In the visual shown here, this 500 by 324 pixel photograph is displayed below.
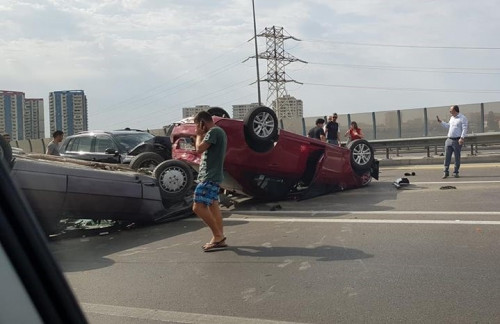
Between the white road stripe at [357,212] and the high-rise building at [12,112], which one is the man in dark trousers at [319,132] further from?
the high-rise building at [12,112]

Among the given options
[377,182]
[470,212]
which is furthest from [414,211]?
[377,182]

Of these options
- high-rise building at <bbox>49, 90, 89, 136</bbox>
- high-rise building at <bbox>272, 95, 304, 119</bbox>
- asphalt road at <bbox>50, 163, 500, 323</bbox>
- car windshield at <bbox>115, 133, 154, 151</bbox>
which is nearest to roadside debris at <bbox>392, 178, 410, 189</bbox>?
asphalt road at <bbox>50, 163, 500, 323</bbox>

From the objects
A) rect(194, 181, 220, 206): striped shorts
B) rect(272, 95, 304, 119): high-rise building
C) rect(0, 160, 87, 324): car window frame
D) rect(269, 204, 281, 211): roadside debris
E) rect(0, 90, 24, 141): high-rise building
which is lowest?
rect(269, 204, 281, 211): roadside debris

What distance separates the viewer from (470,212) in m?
7.63

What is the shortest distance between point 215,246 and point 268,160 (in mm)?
3144

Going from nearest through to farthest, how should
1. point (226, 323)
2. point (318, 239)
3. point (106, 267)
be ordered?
point (226, 323) < point (106, 267) < point (318, 239)

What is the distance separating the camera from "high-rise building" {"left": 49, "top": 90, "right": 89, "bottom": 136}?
15305mm

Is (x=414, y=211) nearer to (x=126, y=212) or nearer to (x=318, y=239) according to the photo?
(x=318, y=239)

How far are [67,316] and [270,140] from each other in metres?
7.43

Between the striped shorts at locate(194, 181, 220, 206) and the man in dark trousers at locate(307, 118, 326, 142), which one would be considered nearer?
the striped shorts at locate(194, 181, 220, 206)

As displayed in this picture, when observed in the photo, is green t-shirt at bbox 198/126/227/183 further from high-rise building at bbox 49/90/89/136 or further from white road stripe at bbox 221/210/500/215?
high-rise building at bbox 49/90/89/136

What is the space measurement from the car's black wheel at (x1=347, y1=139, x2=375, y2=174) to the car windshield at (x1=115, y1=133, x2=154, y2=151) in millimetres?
5170

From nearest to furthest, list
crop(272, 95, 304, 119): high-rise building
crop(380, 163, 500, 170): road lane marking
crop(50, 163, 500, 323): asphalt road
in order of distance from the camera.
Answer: crop(50, 163, 500, 323): asphalt road < crop(380, 163, 500, 170): road lane marking < crop(272, 95, 304, 119): high-rise building

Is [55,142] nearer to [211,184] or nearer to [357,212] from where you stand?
[211,184]
